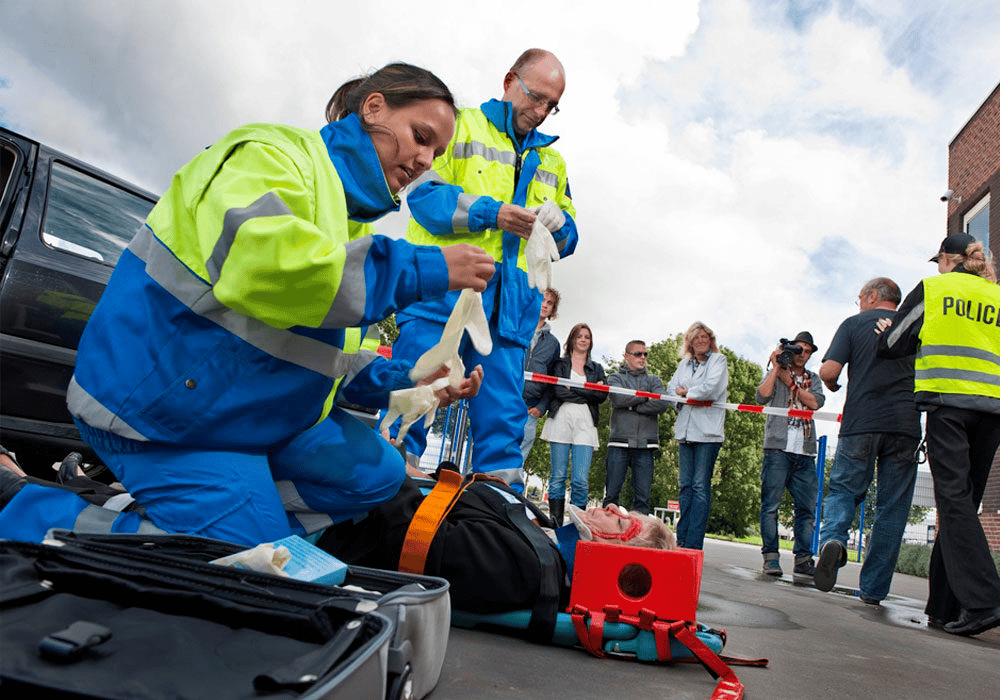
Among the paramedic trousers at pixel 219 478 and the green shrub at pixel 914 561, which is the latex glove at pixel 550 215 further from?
the green shrub at pixel 914 561

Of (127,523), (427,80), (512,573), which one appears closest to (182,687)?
(127,523)

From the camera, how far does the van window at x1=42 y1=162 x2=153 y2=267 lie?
3.51 metres

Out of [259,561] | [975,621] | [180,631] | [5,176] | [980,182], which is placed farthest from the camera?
[980,182]

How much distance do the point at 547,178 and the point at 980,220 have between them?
613 inches

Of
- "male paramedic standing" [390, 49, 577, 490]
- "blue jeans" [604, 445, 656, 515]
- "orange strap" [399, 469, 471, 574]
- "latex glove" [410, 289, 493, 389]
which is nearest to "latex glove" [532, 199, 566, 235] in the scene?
"male paramedic standing" [390, 49, 577, 490]

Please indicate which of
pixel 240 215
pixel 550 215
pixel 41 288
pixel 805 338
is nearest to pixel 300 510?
pixel 240 215

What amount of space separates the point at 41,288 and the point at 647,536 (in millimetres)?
2895

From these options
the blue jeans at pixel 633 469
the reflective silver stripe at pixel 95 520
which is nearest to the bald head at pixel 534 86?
the reflective silver stripe at pixel 95 520

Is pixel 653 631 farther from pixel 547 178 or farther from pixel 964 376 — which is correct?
pixel 964 376

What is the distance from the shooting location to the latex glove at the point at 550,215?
10.8 ft

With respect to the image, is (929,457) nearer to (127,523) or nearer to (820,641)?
(820,641)

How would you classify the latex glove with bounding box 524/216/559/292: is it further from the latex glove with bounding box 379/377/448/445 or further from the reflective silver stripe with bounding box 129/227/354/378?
the reflective silver stripe with bounding box 129/227/354/378

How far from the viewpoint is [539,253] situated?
10.3 ft

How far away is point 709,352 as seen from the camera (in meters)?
7.08
